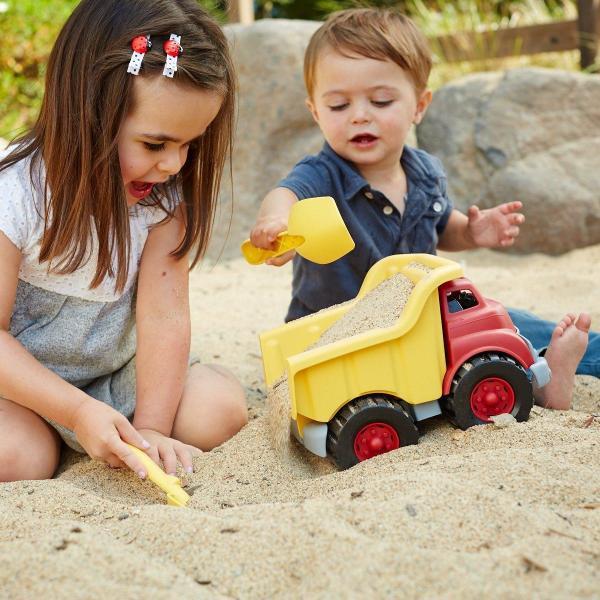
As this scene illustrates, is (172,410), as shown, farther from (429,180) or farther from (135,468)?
(429,180)

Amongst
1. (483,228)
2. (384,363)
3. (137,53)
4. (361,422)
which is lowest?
(361,422)

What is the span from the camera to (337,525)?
1188mm

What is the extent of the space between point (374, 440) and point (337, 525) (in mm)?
413

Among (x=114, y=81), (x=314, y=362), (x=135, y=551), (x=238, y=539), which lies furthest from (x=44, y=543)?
(x=114, y=81)

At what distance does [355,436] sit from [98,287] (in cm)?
66

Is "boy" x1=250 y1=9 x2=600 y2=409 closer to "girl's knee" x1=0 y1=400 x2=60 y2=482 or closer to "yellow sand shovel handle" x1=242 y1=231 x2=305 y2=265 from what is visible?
"yellow sand shovel handle" x1=242 y1=231 x2=305 y2=265

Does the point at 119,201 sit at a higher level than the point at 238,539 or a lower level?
higher

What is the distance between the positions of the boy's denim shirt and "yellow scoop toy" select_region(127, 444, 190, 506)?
85 cm

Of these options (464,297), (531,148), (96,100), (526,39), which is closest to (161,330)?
(96,100)

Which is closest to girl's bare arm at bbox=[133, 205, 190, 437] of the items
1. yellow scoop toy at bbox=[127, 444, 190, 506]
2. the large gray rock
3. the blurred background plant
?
yellow scoop toy at bbox=[127, 444, 190, 506]

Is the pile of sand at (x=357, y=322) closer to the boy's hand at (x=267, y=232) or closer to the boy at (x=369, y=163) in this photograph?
the boy's hand at (x=267, y=232)

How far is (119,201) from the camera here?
5.73ft

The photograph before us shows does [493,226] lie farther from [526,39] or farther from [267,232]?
[526,39]

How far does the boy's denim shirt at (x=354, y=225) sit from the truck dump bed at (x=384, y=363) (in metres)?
0.71
